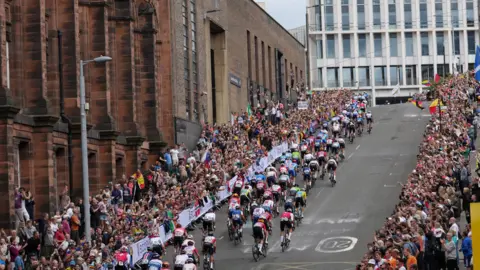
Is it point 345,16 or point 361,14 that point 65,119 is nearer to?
point 345,16

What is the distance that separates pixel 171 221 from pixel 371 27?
106033 mm

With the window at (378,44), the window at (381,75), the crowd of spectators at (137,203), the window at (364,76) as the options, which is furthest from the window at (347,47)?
the crowd of spectators at (137,203)

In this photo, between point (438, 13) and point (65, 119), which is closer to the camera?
point (65, 119)

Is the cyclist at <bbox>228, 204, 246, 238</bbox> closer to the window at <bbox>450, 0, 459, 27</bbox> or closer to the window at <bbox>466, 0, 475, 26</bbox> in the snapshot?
the window at <bbox>450, 0, 459, 27</bbox>

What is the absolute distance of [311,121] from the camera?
7175 cm

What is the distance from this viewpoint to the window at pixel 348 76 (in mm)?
144875

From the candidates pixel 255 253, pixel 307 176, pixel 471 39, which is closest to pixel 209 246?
pixel 255 253

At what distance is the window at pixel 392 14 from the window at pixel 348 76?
23.6ft

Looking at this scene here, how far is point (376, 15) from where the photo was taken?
480 feet

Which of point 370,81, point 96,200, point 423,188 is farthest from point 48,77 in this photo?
point 370,81

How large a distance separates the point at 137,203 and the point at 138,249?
387cm

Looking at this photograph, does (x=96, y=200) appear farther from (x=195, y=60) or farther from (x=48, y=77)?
(x=195, y=60)

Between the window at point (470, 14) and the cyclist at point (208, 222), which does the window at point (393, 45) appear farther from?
the cyclist at point (208, 222)

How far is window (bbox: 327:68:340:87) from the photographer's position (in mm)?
145500
